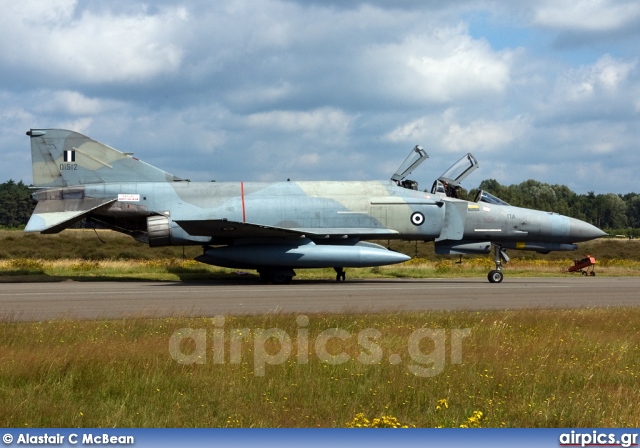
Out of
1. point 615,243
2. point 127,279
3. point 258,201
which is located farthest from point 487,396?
point 615,243

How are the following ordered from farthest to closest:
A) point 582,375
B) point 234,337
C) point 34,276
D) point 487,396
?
point 34,276 < point 234,337 < point 582,375 < point 487,396

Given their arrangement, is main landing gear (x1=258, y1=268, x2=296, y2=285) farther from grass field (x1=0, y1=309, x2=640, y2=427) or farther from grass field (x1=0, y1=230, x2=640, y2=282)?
grass field (x1=0, y1=309, x2=640, y2=427)

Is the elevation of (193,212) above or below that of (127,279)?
above

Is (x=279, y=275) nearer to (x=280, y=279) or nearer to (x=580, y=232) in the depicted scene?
(x=280, y=279)

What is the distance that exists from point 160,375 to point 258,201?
14.8 metres

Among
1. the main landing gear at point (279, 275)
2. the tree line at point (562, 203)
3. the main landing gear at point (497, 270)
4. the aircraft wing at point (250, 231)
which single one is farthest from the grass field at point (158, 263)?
the tree line at point (562, 203)

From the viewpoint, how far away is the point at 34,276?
24.4 m

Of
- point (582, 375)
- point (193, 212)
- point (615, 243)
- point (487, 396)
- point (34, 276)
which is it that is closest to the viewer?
point (487, 396)

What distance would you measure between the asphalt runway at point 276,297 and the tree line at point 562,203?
70754 millimetres

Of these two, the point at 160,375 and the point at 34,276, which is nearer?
the point at 160,375

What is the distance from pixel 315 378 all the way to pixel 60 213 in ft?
54.3

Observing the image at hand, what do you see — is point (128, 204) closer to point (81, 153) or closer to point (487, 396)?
point (81, 153)

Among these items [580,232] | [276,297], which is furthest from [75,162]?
[580,232]

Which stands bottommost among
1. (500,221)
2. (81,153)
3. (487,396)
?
(487,396)
